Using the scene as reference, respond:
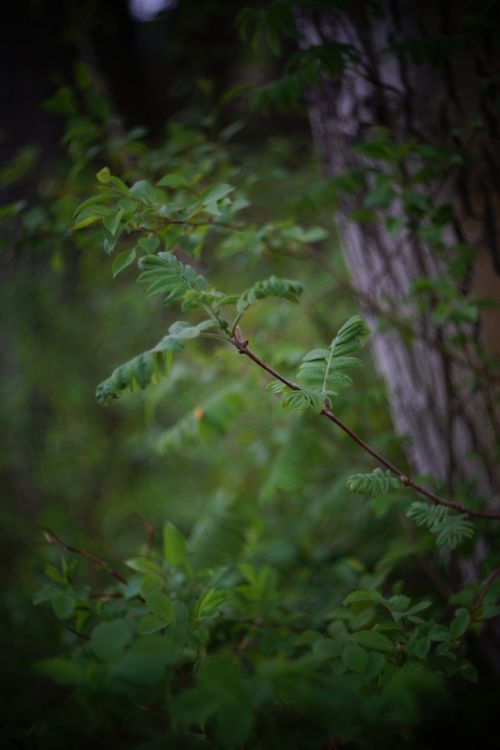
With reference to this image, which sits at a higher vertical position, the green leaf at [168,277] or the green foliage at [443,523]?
the green leaf at [168,277]

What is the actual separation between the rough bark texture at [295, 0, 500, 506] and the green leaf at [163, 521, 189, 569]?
2.97 feet

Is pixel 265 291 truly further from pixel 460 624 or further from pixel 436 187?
pixel 436 187

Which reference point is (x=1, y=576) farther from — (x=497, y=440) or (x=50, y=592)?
(x=497, y=440)

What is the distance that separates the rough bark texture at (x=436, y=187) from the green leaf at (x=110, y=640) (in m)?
Answer: 1.19

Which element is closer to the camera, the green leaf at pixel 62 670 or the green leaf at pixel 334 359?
the green leaf at pixel 62 670

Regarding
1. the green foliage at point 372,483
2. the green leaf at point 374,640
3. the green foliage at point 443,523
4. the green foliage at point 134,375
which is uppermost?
the green foliage at point 134,375

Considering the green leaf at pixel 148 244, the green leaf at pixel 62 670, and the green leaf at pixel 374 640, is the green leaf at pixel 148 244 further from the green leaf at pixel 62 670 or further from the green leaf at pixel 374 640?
the green leaf at pixel 374 640

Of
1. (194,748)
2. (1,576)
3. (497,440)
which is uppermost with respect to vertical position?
(194,748)

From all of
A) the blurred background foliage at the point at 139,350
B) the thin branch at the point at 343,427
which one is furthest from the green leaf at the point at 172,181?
the thin branch at the point at 343,427

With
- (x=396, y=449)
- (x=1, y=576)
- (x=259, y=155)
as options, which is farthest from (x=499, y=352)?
(x=1, y=576)

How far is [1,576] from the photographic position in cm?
337

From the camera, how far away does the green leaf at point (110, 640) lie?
727 millimetres

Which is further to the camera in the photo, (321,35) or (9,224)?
(321,35)

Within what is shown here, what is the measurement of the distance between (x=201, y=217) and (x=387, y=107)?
80cm
